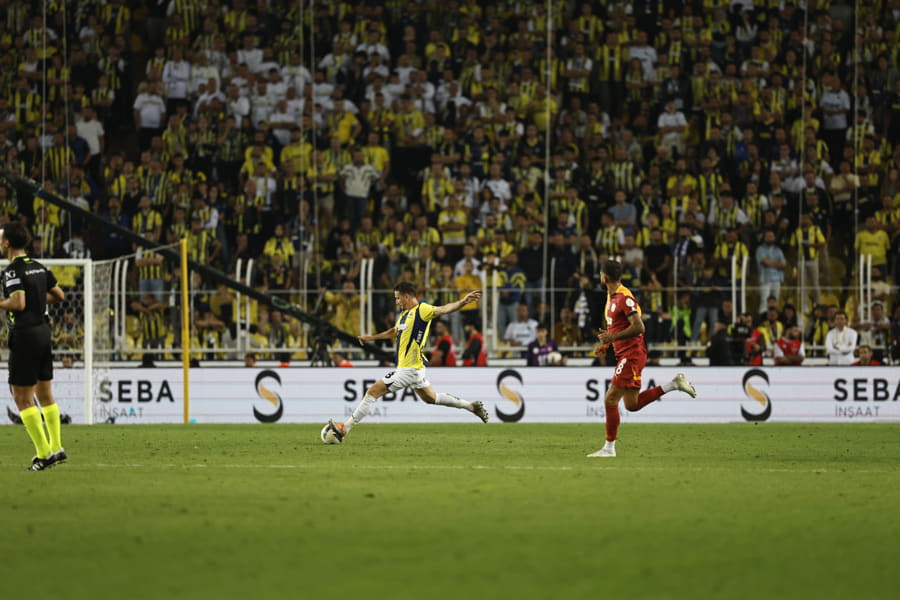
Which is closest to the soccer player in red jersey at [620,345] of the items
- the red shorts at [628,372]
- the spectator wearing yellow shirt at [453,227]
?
the red shorts at [628,372]

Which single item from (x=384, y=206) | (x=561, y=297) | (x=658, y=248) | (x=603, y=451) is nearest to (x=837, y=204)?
(x=658, y=248)

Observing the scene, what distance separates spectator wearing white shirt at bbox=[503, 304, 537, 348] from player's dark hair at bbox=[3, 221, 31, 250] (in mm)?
12144

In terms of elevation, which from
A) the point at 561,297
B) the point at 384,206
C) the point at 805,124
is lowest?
the point at 561,297

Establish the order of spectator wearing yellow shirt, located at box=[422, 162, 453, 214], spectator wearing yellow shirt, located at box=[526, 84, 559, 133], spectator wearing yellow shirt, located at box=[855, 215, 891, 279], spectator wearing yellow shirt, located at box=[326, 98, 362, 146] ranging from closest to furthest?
1. spectator wearing yellow shirt, located at box=[855, 215, 891, 279]
2. spectator wearing yellow shirt, located at box=[422, 162, 453, 214]
3. spectator wearing yellow shirt, located at box=[526, 84, 559, 133]
4. spectator wearing yellow shirt, located at box=[326, 98, 362, 146]

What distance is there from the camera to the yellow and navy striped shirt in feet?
51.7

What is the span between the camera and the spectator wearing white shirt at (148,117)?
1096 inches

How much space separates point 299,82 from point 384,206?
3732 mm

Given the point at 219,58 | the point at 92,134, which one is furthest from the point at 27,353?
the point at 219,58

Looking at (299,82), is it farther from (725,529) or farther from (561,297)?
(725,529)

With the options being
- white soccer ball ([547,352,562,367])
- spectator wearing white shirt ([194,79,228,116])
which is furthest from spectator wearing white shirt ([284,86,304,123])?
white soccer ball ([547,352,562,367])

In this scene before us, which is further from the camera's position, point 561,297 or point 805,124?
point 805,124

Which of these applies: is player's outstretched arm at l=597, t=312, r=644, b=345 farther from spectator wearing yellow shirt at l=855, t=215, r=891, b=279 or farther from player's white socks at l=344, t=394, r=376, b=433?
spectator wearing yellow shirt at l=855, t=215, r=891, b=279

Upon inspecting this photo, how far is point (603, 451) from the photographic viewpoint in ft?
45.7

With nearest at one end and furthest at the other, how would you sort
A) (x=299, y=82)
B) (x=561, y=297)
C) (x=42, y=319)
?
(x=42, y=319), (x=561, y=297), (x=299, y=82)
